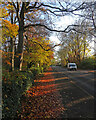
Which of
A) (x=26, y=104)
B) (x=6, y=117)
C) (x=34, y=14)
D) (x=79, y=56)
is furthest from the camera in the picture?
(x=79, y=56)

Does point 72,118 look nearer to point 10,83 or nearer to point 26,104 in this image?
point 26,104

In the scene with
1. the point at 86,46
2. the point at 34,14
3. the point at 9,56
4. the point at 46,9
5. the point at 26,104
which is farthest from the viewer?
the point at 86,46

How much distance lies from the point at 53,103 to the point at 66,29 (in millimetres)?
5285

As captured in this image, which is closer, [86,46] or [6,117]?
[6,117]

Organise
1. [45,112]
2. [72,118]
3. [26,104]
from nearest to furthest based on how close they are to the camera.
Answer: [72,118]
[45,112]
[26,104]

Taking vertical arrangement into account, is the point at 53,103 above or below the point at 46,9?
below

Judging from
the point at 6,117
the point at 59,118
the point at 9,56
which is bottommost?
the point at 59,118

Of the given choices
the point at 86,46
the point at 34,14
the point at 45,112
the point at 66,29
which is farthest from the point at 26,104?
the point at 86,46

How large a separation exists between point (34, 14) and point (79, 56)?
30238 mm

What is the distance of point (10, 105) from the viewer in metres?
3.18

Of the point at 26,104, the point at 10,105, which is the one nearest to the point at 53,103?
the point at 26,104

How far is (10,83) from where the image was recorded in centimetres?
366

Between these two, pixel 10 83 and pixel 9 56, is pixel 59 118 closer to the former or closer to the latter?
pixel 10 83

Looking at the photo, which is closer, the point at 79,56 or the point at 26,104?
the point at 26,104
